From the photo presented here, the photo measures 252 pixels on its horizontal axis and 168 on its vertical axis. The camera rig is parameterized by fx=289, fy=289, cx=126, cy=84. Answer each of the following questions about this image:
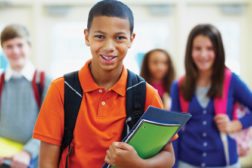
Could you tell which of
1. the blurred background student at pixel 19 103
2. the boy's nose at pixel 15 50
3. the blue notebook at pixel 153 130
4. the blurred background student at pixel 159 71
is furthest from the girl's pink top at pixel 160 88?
the blue notebook at pixel 153 130

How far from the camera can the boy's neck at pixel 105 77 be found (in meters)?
1.12

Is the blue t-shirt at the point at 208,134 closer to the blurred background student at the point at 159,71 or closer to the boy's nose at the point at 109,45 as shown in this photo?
the blurred background student at the point at 159,71

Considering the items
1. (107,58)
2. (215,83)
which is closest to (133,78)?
(107,58)

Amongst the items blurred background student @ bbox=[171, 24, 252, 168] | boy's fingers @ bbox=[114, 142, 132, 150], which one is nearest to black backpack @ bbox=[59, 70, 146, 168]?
boy's fingers @ bbox=[114, 142, 132, 150]

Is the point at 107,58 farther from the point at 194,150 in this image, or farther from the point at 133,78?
the point at 194,150

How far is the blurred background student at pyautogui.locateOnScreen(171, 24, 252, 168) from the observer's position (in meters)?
1.82

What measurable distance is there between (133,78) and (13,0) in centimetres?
326

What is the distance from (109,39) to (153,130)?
35 centimetres

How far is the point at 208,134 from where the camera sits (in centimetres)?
183

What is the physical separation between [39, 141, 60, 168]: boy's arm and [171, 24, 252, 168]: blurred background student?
96cm

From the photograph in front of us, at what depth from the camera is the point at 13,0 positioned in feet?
12.5

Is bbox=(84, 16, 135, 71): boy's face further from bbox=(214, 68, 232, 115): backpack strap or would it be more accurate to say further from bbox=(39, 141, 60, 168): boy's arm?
bbox=(214, 68, 232, 115): backpack strap

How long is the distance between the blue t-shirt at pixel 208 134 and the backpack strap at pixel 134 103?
2.72ft

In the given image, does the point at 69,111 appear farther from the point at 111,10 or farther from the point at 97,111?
the point at 111,10
